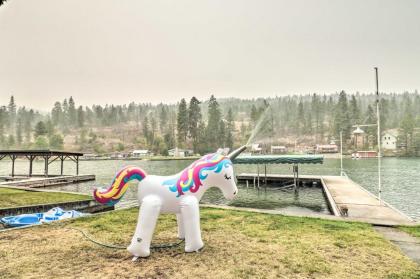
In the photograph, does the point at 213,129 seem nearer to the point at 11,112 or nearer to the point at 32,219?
→ the point at 32,219

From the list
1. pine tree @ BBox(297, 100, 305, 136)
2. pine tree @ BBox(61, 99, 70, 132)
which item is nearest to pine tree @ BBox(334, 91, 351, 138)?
pine tree @ BBox(297, 100, 305, 136)

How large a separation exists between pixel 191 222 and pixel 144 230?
1182mm

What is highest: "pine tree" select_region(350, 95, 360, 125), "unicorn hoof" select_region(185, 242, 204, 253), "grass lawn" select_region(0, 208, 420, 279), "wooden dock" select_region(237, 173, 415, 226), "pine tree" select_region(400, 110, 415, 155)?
"pine tree" select_region(350, 95, 360, 125)

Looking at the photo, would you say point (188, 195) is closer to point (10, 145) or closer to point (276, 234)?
point (276, 234)

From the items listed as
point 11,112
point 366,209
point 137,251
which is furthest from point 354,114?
point 11,112

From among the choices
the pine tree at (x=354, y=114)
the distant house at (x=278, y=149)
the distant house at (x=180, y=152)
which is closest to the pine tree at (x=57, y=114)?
the distant house at (x=180, y=152)

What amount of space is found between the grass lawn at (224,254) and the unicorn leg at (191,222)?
0.22 m

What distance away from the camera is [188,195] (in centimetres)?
757

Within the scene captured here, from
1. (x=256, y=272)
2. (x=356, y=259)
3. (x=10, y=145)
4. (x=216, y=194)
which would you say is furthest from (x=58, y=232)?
(x=10, y=145)

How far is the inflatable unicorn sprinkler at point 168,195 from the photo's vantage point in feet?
23.1

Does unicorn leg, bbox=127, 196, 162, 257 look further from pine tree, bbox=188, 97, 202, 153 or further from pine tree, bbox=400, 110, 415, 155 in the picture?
pine tree, bbox=400, 110, 415, 155

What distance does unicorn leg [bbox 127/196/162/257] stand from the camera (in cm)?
696

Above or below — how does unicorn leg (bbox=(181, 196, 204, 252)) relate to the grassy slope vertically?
above

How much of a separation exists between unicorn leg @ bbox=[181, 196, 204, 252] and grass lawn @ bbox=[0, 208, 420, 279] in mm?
222
